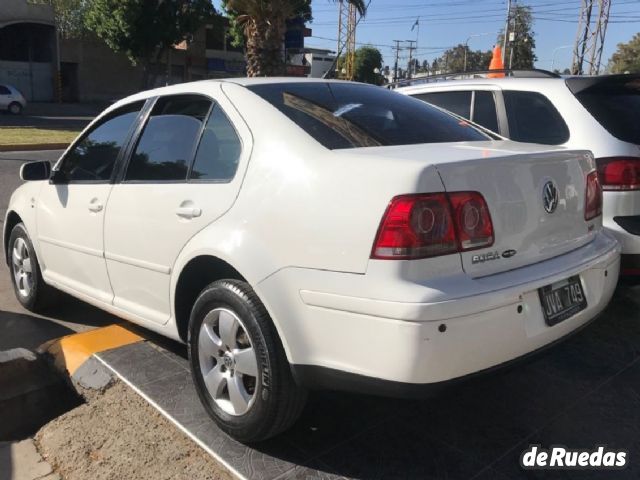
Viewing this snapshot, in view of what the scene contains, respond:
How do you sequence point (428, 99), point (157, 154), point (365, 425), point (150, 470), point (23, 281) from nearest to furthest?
point (150, 470) → point (365, 425) → point (157, 154) → point (23, 281) → point (428, 99)

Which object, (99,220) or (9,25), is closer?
(99,220)

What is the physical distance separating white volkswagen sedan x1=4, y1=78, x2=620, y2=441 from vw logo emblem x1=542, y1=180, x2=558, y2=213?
10 millimetres

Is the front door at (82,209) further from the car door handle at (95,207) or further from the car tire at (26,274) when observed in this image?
the car tire at (26,274)

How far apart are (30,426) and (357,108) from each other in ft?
8.33

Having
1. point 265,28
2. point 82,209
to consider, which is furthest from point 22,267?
point 265,28

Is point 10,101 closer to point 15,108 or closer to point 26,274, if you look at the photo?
point 15,108

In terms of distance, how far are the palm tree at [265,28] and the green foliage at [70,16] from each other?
1331 inches

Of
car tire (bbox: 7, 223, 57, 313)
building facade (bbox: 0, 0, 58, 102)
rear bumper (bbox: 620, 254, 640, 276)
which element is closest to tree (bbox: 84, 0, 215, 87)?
building facade (bbox: 0, 0, 58, 102)

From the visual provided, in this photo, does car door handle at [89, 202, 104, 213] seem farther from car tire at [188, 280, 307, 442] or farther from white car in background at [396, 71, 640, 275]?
white car in background at [396, 71, 640, 275]

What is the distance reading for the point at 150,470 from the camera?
2695 millimetres

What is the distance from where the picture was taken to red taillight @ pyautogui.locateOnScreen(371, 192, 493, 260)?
224 centimetres

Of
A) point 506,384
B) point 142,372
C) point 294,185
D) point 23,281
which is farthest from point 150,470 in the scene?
point 23,281

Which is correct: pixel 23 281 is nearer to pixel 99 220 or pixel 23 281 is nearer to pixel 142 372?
pixel 99 220

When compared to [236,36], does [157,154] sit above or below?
below
